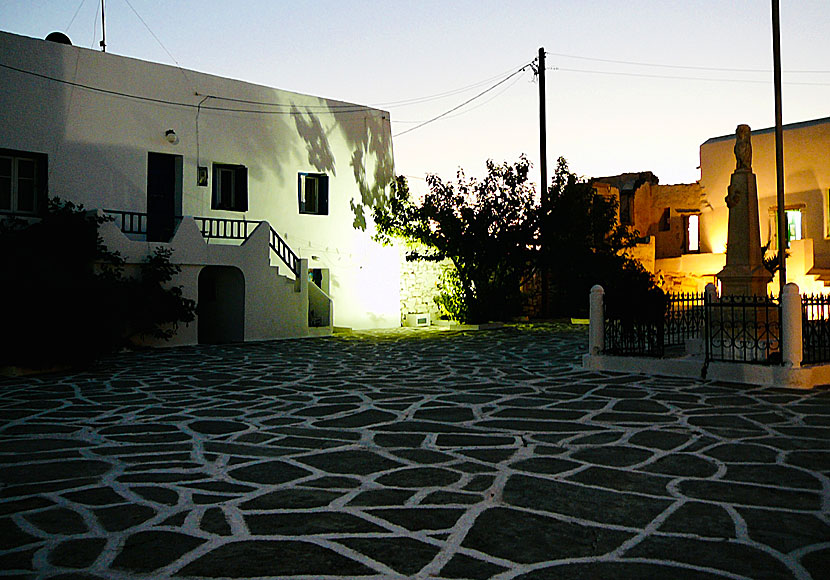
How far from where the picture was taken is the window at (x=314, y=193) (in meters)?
23.0

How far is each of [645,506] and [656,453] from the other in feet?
5.28

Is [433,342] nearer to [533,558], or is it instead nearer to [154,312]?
[154,312]

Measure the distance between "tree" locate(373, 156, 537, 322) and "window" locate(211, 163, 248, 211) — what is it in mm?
5098

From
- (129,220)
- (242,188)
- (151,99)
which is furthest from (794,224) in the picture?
(129,220)

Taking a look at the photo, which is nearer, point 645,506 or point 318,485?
point 645,506

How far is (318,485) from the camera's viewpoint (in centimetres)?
530

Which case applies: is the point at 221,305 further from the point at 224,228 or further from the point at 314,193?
the point at 314,193

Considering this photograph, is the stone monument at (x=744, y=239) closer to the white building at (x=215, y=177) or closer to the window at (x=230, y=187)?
the white building at (x=215, y=177)

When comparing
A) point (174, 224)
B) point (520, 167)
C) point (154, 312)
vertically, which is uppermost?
point (520, 167)

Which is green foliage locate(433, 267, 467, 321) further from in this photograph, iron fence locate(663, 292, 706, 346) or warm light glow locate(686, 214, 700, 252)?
warm light glow locate(686, 214, 700, 252)

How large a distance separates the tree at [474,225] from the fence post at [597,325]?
1167cm

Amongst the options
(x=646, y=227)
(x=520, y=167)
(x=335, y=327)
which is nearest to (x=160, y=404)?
(x=335, y=327)

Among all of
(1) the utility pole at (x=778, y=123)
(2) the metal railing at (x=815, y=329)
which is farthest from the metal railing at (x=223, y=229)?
(2) the metal railing at (x=815, y=329)

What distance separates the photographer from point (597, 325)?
12492 mm
